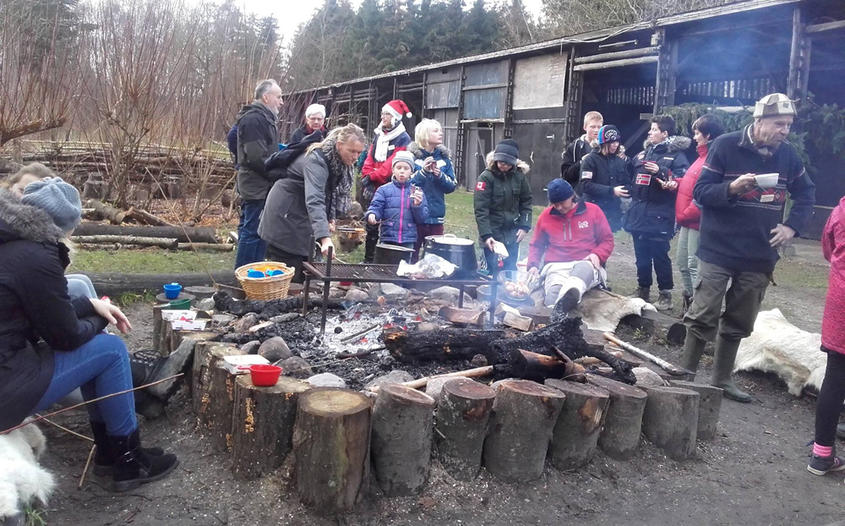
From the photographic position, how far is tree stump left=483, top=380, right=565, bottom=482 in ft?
10.5

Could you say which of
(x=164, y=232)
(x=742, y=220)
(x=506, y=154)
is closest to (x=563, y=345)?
(x=742, y=220)

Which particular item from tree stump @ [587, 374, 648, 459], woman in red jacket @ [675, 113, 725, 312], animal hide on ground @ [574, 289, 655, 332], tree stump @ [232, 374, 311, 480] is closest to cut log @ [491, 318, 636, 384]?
tree stump @ [587, 374, 648, 459]

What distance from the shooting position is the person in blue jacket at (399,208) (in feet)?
20.1

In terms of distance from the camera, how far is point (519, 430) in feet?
10.5

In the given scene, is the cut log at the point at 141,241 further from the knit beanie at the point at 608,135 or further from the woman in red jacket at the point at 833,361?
the woman in red jacket at the point at 833,361

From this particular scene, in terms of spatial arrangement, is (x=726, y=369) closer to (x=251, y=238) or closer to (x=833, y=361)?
(x=833, y=361)

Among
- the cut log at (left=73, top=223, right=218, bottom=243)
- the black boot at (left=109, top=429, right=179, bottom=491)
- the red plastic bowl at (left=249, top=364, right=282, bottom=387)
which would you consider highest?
the cut log at (left=73, top=223, right=218, bottom=243)

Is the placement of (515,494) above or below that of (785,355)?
below

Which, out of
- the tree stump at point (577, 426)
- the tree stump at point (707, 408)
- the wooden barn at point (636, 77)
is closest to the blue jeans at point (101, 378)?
the tree stump at point (577, 426)

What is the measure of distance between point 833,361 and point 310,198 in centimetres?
354

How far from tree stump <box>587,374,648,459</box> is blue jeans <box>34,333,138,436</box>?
2.48m

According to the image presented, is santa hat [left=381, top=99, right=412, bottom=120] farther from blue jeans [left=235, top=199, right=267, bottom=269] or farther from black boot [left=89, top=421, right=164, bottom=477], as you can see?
black boot [left=89, top=421, right=164, bottom=477]

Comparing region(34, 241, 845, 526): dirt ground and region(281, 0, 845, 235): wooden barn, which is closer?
region(34, 241, 845, 526): dirt ground

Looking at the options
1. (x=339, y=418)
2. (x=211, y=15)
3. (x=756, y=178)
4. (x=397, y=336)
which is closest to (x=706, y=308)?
(x=756, y=178)
